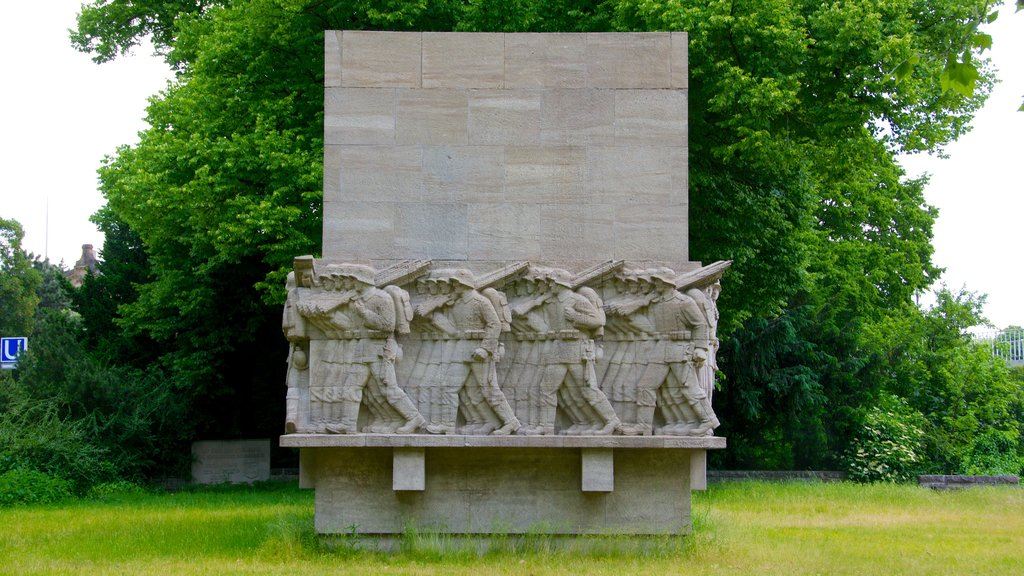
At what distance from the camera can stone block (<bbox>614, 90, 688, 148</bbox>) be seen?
14.5 metres

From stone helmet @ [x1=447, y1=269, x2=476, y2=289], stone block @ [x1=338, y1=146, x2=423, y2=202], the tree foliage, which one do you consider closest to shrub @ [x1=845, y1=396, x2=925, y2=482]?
the tree foliage

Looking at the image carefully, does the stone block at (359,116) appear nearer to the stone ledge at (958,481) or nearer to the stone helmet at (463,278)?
the stone helmet at (463,278)

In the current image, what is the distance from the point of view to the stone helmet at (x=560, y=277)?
551 inches

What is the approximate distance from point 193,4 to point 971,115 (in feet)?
54.3

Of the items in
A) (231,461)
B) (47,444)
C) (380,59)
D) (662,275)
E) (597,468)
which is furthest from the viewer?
(231,461)

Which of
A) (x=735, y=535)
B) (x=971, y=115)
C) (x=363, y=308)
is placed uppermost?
(x=971, y=115)

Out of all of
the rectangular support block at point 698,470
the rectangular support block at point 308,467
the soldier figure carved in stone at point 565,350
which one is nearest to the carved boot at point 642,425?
the soldier figure carved in stone at point 565,350

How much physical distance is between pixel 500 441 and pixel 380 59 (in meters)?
4.44

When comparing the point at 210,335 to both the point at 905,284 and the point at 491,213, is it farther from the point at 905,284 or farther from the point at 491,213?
the point at 905,284

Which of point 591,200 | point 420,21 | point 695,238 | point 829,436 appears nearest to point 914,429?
point 829,436

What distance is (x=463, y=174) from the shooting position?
→ 47.2ft

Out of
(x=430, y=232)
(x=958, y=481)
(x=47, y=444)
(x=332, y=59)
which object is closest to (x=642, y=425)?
(x=430, y=232)

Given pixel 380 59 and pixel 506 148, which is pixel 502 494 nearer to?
pixel 506 148

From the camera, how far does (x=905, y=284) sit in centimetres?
3366
